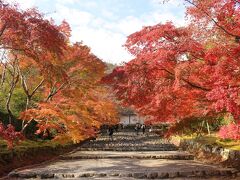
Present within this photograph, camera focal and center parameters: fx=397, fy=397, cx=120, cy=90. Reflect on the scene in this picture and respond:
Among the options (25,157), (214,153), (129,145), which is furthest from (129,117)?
(25,157)

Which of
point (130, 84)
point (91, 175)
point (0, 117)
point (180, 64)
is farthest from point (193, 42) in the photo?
point (0, 117)

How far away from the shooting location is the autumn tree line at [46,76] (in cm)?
1420

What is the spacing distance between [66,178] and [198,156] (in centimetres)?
992

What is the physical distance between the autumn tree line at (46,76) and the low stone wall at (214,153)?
6.56 m

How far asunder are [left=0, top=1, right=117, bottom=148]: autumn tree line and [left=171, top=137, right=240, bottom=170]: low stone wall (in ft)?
21.5

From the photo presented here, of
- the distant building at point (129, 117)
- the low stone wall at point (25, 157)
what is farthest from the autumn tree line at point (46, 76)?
the distant building at point (129, 117)

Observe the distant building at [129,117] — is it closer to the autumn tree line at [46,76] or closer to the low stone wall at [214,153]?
the autumn tree line at [46,76]

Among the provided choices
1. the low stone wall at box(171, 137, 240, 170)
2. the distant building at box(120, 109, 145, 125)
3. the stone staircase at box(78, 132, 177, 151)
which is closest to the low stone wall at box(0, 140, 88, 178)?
the stone staircase at box(78, 132, 177, 151)

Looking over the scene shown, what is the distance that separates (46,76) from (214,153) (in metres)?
10.3

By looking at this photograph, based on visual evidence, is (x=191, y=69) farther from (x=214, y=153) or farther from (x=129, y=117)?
(x=129, y=117)

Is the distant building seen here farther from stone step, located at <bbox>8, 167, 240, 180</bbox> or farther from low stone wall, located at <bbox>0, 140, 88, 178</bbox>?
stone step, located at <bbox>8, 167, 240, 180</bbox>

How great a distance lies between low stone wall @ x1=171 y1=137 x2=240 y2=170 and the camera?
17.1 metres

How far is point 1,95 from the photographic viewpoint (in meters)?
26.1

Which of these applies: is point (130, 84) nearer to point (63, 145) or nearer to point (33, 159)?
point (33, 159)
